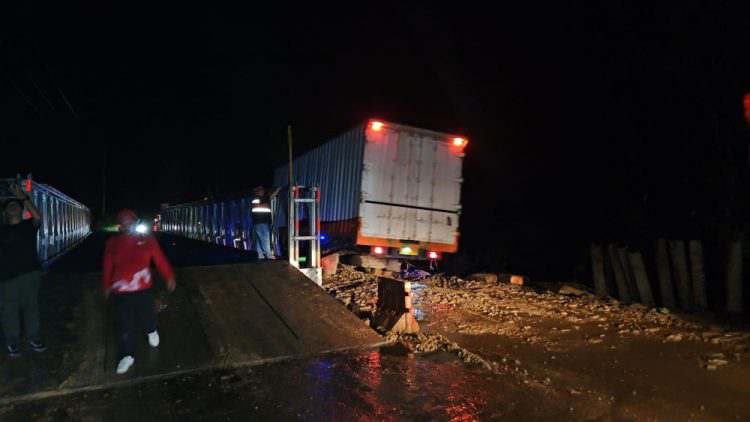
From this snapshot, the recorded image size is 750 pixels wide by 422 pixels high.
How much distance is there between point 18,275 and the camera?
478cm

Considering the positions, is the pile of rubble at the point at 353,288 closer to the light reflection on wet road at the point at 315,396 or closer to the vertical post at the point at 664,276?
the light reflection on wet road at the point at 315,396

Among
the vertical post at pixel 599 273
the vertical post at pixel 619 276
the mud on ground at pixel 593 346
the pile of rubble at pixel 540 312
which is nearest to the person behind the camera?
the mud on ground at pixel 593 346

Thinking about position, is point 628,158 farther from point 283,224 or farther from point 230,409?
point 230,409

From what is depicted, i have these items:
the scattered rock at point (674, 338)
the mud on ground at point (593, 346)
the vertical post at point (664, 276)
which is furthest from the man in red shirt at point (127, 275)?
the vertical post at point (664, 276)

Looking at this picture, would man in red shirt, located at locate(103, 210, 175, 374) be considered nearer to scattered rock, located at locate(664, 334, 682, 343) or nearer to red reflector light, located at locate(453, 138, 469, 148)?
scattered rock, located at locate(664, 334, 682, 343)

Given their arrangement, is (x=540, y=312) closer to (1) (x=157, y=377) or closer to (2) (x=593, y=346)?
(2) (x=593, y=346)

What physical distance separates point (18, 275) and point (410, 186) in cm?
766

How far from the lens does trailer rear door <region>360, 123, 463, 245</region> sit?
10.5 metres

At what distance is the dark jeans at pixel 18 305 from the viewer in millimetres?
4742

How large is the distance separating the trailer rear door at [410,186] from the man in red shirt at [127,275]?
5.96 metres

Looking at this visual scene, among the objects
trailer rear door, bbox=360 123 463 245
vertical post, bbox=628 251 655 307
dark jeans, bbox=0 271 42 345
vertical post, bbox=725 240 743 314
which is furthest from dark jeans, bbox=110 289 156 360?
vertical post, bbox=725 240 743 314

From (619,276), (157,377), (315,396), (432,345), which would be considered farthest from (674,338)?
(157,377)

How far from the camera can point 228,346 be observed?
17.4ft

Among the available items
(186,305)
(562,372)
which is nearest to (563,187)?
(562,372)
